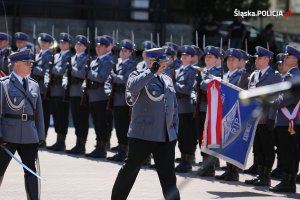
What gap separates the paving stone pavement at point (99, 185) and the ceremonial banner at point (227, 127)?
492 mm

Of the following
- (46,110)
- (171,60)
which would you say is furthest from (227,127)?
(46,110)

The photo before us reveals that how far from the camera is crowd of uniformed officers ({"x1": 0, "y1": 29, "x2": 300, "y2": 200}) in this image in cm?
1082

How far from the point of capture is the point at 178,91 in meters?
12.5

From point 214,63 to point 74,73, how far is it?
280 cm

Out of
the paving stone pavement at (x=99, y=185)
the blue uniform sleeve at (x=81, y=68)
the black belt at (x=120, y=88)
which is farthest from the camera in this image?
the blue uniform sleeve at (x=81, y=68)

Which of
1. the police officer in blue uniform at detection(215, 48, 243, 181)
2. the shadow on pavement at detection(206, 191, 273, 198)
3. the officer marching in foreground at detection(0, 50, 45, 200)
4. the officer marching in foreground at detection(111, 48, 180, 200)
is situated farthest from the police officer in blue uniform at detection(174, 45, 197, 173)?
the officer marching in foreground at detection(0, 50, 45, 200)

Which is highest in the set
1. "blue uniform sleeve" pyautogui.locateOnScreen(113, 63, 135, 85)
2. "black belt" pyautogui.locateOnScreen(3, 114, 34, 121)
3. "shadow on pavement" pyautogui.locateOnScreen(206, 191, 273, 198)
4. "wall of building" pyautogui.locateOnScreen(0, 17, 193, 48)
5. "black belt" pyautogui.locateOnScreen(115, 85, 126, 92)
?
"wall of building" pyautogui.locateOnScreen(0, 17, 193, 48)

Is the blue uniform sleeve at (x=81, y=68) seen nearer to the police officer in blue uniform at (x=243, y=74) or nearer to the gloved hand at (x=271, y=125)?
the police officer in blue uniform at (x=243, y=74)

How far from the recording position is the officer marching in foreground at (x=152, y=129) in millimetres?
8547

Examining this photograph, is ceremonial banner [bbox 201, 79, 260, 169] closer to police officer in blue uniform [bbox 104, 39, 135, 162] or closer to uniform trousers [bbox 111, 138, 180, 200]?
uniform trousers [bbox 111, 138, 180, 200]

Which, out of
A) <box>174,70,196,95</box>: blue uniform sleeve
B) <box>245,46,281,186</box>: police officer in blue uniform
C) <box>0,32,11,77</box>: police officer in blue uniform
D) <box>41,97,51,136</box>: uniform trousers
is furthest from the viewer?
<box>0,32,11,77</box>: police officer in blue uniform

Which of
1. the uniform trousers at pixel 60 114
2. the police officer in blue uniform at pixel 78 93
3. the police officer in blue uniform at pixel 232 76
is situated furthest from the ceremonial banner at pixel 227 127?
the uniform trousers at pixel 60 114

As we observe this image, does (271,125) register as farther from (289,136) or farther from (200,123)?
(200,123)

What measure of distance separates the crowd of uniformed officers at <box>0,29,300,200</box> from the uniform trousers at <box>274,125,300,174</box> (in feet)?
0.04
